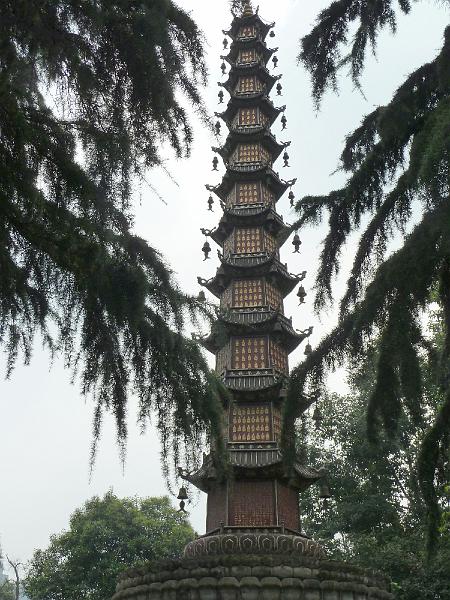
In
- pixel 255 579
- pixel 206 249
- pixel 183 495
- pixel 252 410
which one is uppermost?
pixel 206 249

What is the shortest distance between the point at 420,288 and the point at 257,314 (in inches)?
480

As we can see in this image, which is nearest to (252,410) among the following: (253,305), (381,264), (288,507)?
(288,507)

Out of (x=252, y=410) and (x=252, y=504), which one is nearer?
(x=252, y=504)

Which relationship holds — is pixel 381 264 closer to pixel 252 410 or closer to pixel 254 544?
pixel 254 544

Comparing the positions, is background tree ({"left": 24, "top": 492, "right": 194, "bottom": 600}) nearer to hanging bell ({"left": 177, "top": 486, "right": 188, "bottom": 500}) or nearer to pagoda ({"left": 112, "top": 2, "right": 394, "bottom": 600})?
pagoda ({"left": 112, "top": 2, "right": 394, "bottom": 600})

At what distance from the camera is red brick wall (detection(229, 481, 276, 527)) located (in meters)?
13.6

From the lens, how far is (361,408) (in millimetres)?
21203

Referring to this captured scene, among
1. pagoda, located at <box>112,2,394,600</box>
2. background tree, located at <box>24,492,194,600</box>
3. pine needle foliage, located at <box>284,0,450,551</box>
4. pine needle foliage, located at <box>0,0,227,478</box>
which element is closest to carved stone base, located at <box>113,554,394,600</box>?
pagoda, located at <box>112,2,394,600</box>

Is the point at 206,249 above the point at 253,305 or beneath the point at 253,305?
above

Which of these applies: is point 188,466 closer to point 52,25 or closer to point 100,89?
point 100,89

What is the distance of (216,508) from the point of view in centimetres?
1423

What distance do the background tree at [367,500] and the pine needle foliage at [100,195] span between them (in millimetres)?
12211

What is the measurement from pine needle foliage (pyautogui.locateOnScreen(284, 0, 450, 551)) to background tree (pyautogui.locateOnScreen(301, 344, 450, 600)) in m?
10.9

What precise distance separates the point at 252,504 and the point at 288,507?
38.5 inches
